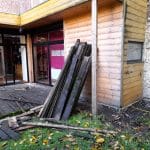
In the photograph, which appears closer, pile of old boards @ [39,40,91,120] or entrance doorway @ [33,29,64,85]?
pile of old boards @ [39,40,91,120]

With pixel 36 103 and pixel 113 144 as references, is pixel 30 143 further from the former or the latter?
pixel 36 103

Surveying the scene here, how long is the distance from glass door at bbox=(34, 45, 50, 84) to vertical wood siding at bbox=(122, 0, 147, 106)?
3.83m

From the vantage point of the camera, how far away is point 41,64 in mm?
8000

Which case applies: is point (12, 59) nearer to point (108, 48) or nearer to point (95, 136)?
point (108, 48)

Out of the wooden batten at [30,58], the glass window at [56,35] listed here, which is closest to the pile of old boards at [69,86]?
the glass window at [56,35]

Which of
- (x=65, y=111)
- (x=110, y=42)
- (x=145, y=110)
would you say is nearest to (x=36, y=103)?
(x=65, y=111)

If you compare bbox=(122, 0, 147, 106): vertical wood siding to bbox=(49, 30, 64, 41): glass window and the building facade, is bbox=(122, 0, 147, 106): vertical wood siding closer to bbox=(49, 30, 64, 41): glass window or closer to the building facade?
the building facade

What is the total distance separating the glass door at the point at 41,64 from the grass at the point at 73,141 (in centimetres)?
440

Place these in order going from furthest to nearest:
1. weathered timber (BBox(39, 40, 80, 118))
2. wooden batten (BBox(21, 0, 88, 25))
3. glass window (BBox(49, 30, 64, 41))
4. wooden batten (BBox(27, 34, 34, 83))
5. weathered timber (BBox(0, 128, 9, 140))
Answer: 1. wooden batten (BBox(27, 34, 34, 83))
2. glass window (BBox(49, 30, 64, 41))
3. wooden batten (BBox(21, 0, 88, 25))
4. weathered timber (BBox(39, 40, 80, 118))
5. weathered timber (BBox(0, 128, 9, 140))

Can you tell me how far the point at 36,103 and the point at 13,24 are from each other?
3907 mm

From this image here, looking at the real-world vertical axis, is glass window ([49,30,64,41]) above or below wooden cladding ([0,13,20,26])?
below

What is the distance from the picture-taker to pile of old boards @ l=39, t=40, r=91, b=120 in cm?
402

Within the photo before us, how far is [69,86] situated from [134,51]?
2.23 m

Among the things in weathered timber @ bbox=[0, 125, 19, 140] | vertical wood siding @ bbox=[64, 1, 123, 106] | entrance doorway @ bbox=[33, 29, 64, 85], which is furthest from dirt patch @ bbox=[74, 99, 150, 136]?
entrance doorway @ bbox=[33, 29, 64, 85]
